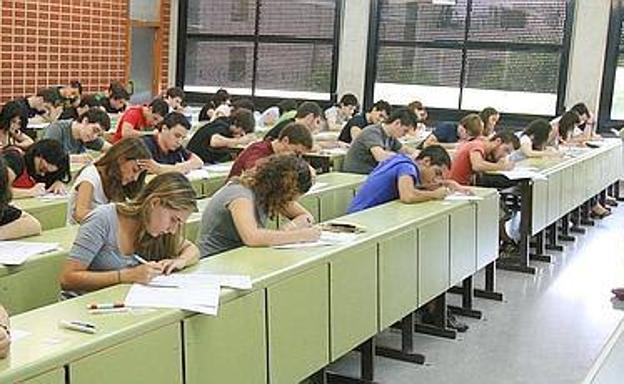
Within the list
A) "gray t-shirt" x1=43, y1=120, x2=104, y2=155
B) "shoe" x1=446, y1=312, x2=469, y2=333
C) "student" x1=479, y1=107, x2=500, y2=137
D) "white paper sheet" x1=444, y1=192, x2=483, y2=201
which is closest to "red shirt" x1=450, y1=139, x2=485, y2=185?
"white paper sheet" x1=444, y1=192, x2=483, y2=201

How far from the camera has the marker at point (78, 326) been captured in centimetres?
233

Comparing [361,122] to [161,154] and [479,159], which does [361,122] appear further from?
[161,154]

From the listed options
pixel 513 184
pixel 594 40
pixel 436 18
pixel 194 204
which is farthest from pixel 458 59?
pixel 194 204

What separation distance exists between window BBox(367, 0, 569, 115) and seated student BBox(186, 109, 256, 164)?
16.5 ft

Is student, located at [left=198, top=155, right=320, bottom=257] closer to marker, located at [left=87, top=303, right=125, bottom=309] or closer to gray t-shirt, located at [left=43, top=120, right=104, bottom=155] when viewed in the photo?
marker, located at [left=87, top=303, right=125, bottom=309]

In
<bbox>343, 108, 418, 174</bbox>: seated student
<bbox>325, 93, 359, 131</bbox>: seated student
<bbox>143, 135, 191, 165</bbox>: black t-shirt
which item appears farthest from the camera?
<bbox>325, 93, 359, 131</bbox>: seated student

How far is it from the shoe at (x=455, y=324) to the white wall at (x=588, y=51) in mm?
6731

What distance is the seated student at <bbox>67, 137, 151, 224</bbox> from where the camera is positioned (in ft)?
13.1

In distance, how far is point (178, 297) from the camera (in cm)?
271

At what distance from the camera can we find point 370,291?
3941 millimetres

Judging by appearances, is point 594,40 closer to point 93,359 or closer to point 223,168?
point 223,168

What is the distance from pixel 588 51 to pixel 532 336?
6.95 m

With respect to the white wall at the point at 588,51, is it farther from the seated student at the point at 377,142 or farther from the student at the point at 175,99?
the student at the point at 175,99

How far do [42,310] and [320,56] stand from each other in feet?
33.9
